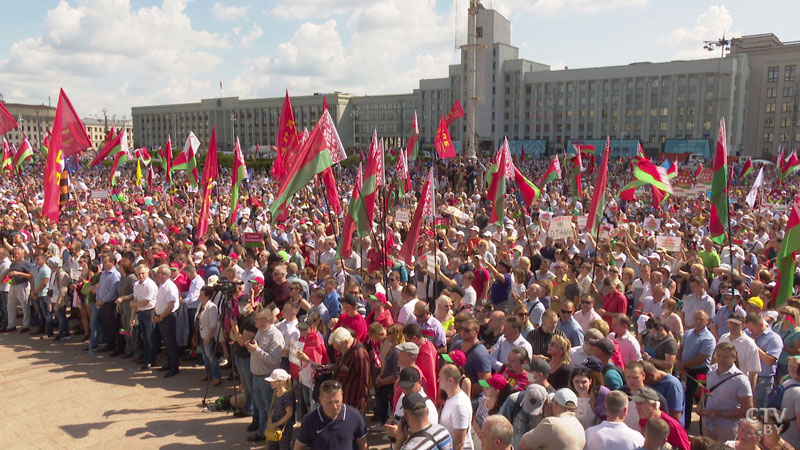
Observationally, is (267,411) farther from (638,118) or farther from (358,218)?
(638,118)

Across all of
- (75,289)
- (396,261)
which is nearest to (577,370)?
(396,261)

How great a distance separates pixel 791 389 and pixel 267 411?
4.86m

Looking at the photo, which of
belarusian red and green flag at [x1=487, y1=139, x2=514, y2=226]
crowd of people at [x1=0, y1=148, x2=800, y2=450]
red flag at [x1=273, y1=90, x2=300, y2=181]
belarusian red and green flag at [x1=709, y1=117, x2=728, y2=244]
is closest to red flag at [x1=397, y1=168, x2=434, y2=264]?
crowd of people at [x1=0, y1=148, x2=800, y2=450]

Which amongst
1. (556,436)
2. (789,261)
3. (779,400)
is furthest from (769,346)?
(556,436)

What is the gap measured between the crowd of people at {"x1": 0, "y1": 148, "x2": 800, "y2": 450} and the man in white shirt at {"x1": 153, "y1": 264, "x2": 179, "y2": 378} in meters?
0.03

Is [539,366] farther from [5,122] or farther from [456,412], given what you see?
[5,122]

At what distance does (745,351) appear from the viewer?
18.5ft

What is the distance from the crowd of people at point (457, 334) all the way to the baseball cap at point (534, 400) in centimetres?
1

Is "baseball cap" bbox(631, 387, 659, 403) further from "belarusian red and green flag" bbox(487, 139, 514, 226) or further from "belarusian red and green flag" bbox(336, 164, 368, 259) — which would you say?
"belarusian red and green flag" bbox(487, 139, 514, 226)

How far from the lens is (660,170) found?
10562mm

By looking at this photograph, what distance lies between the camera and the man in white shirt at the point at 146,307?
874 centimetres

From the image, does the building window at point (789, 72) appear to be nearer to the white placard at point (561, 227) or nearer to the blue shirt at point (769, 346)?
the white placard at point (561, 227)

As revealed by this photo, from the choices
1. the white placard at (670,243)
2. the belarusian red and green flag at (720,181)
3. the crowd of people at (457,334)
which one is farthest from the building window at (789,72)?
the belarusian red and green flag at (720,181)

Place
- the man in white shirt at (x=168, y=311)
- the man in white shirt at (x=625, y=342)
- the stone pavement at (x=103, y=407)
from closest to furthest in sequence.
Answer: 1. the man in white shirt at (x=625, y=342)
2. the stone pavement at (x=103, y=407)
3. the man in white shirt at (x=168, y=311)
